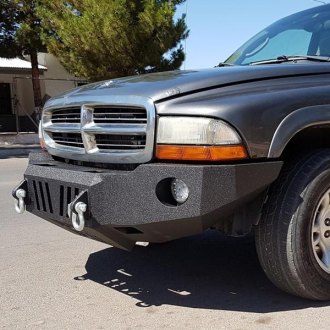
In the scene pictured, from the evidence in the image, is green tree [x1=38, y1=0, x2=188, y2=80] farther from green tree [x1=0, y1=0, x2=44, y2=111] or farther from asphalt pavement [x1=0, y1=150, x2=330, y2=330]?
asphalt pavement [x1=0, y1=150, x2=330, y2=330]

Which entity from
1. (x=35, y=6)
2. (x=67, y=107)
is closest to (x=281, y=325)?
(x=67, y=107)

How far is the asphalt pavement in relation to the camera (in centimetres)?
321

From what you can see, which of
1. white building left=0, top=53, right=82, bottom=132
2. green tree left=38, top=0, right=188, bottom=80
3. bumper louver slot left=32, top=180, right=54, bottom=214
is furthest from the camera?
white building left=0, top=53, right=82, bottom=132

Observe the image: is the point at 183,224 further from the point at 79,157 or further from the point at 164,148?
the point at 79,157

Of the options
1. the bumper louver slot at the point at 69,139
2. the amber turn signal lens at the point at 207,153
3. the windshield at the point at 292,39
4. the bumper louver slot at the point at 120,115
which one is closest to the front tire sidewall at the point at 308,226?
the amber turn signal lens at the point at 207,153

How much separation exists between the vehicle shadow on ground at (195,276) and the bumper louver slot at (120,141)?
1059 mm

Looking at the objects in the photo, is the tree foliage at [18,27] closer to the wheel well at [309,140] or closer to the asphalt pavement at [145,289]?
the asphalt pavement at [145,289]

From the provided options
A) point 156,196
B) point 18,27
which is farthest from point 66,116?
point 18,27

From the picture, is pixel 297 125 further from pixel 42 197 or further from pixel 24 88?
pixel 24 88

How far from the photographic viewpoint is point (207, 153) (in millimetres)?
2938

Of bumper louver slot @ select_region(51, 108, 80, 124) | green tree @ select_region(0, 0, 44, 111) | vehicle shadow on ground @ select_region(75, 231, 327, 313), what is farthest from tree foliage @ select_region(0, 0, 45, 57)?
bumper louver slot @ select_region(51, 108, 80, 124)

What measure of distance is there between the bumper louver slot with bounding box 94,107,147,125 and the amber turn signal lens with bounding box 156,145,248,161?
0.28 meters

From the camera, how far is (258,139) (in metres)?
2.98

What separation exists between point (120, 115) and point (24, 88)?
24566 mm
